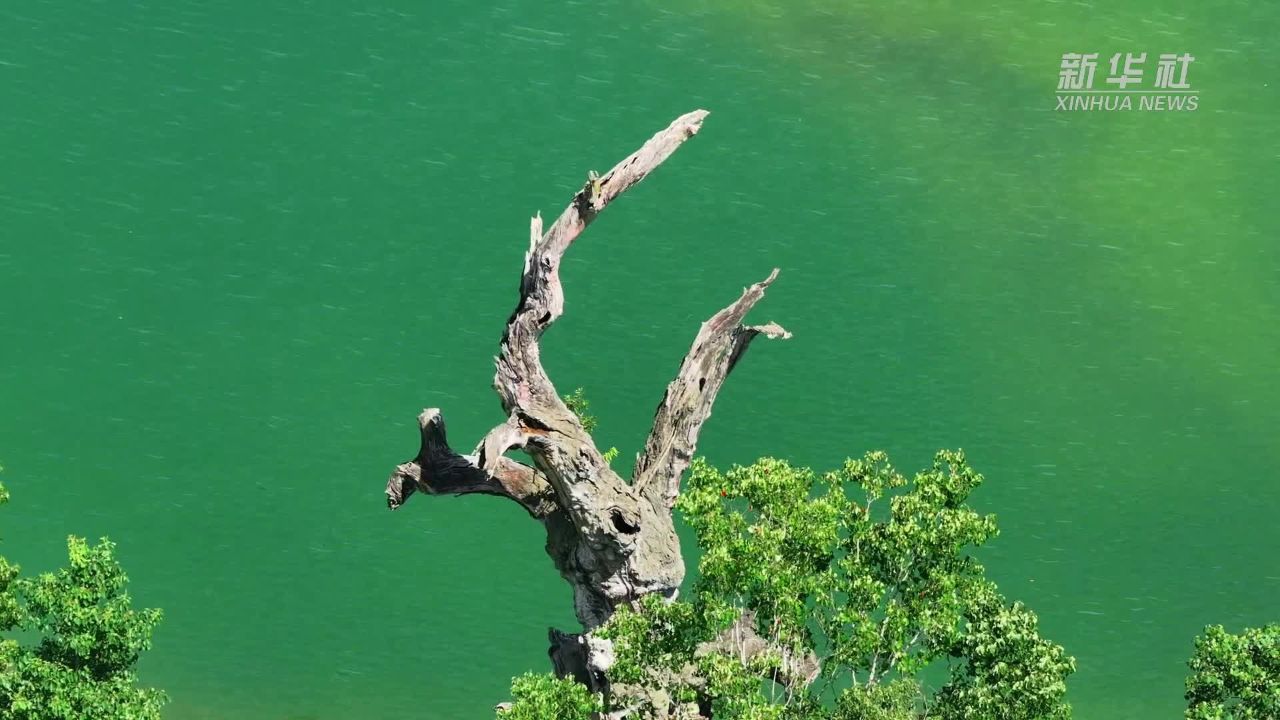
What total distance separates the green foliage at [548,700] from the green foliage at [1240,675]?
337cm

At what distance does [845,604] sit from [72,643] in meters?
4.18

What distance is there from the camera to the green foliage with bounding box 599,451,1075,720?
9.07m

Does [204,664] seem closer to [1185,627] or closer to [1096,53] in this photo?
[1185,627]

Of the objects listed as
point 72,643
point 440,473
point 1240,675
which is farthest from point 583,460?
point 1240,675

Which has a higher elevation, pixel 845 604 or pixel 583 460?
pixel 583 460

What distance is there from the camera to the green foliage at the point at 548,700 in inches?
353

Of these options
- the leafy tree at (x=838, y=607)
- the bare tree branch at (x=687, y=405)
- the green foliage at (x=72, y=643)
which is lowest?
the green foliage at (x=72, y=643)

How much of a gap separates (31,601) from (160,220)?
7207mm

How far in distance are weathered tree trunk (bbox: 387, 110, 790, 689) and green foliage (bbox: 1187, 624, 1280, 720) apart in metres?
2.99

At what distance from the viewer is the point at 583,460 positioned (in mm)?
10047

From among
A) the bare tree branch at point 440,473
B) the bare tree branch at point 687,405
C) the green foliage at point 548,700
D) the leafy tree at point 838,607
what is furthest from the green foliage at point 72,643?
the bare tree branch at point 687,405

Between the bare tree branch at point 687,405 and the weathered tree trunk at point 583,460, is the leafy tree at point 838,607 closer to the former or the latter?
the weathered tree trunk at point 583,460

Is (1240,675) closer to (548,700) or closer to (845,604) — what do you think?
(845,604)

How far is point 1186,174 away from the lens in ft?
55.8
